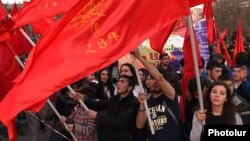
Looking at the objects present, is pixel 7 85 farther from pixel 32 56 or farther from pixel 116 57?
pixel 116 57

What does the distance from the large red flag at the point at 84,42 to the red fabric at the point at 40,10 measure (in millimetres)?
632

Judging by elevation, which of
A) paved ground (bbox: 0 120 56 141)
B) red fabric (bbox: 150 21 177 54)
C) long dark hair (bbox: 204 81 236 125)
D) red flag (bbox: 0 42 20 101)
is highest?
red flag (bbox: 0 42 20 101)

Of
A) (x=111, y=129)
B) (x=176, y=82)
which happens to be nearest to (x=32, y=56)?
(x=111, y=129)

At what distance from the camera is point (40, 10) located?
15.4 feet

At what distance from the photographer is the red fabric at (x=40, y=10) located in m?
4.57

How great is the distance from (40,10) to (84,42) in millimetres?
1046

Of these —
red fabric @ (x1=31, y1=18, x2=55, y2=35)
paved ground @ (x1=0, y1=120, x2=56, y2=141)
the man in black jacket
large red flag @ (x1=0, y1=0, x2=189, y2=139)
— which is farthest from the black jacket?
paved ground @ (x1=0, y1=120, x2=56, y2=141)

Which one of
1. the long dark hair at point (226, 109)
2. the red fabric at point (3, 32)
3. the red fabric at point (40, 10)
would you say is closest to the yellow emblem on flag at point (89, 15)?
the red fabric at point (40, 10)

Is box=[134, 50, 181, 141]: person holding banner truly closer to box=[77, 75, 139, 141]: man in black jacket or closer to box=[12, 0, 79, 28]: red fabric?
box=[77, 75, 139, 141]: man in black jacket

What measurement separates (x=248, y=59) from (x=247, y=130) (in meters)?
4.42

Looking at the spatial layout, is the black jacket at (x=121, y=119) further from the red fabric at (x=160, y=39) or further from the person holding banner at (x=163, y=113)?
A: the red fabric at (x=160, y=39)

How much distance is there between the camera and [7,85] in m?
5.64

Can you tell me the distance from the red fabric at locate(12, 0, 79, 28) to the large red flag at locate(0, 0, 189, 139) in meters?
0.63

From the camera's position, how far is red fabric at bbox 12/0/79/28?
457 cm
